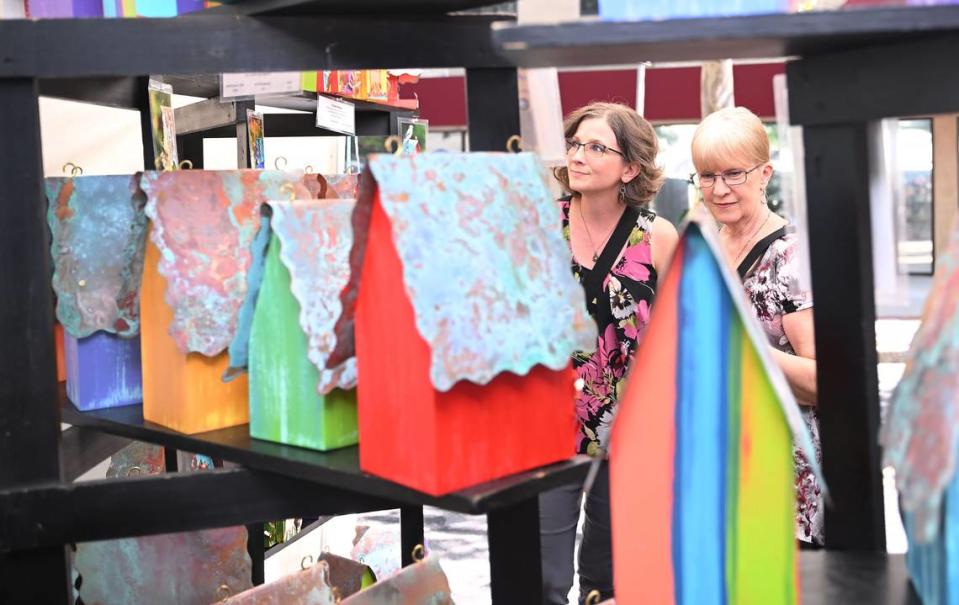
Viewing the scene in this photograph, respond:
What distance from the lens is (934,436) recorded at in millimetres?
854

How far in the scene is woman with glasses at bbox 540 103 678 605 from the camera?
232 centimetres

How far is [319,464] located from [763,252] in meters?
1.40

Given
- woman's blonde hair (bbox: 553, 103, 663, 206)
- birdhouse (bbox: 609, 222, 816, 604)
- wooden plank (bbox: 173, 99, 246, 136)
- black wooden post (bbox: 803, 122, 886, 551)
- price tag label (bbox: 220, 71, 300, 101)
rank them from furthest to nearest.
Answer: woman's blonde hair (bbox: 553, 103, 663, 206)
wooden plank (bbox: 173, 99, 246, 136)
price tag label (bbox: 220, 71, 300, 101)
black wooden post (bbox: 803, 122, 886, 551)
birdhouse (bbox: 609, 222, 816, 604)

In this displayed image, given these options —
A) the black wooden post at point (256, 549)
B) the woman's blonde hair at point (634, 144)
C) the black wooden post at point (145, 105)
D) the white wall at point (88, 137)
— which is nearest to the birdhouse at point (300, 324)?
the black wooden post at point (145, 105)

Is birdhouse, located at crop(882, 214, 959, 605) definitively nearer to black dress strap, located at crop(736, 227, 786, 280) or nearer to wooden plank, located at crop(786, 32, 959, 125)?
wooden plank, located at crop(786, 32, 959, 125)

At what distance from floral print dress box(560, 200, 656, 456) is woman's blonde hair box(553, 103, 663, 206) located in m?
0.25

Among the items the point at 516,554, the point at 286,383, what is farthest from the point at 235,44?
the point at 516,554

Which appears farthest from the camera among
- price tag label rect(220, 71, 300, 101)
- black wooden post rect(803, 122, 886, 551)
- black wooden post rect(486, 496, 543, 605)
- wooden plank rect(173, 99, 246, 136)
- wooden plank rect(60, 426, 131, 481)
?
wooden plank rect(173, 99, 246, 136)

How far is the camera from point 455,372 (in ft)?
3.14

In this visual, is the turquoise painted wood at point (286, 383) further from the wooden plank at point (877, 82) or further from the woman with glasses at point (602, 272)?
the woman with glasses at point (602, 272)

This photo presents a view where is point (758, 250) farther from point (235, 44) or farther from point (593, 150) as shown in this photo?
point (235, 44)

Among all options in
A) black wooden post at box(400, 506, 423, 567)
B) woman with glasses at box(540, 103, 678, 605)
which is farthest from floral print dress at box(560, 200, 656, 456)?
black wooden post at box(400, 506, 423, 567)

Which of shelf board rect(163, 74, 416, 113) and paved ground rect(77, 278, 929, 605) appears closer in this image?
shelf board rect(163, 74, 416, 113)

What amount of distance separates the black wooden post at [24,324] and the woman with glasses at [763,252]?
138cm
